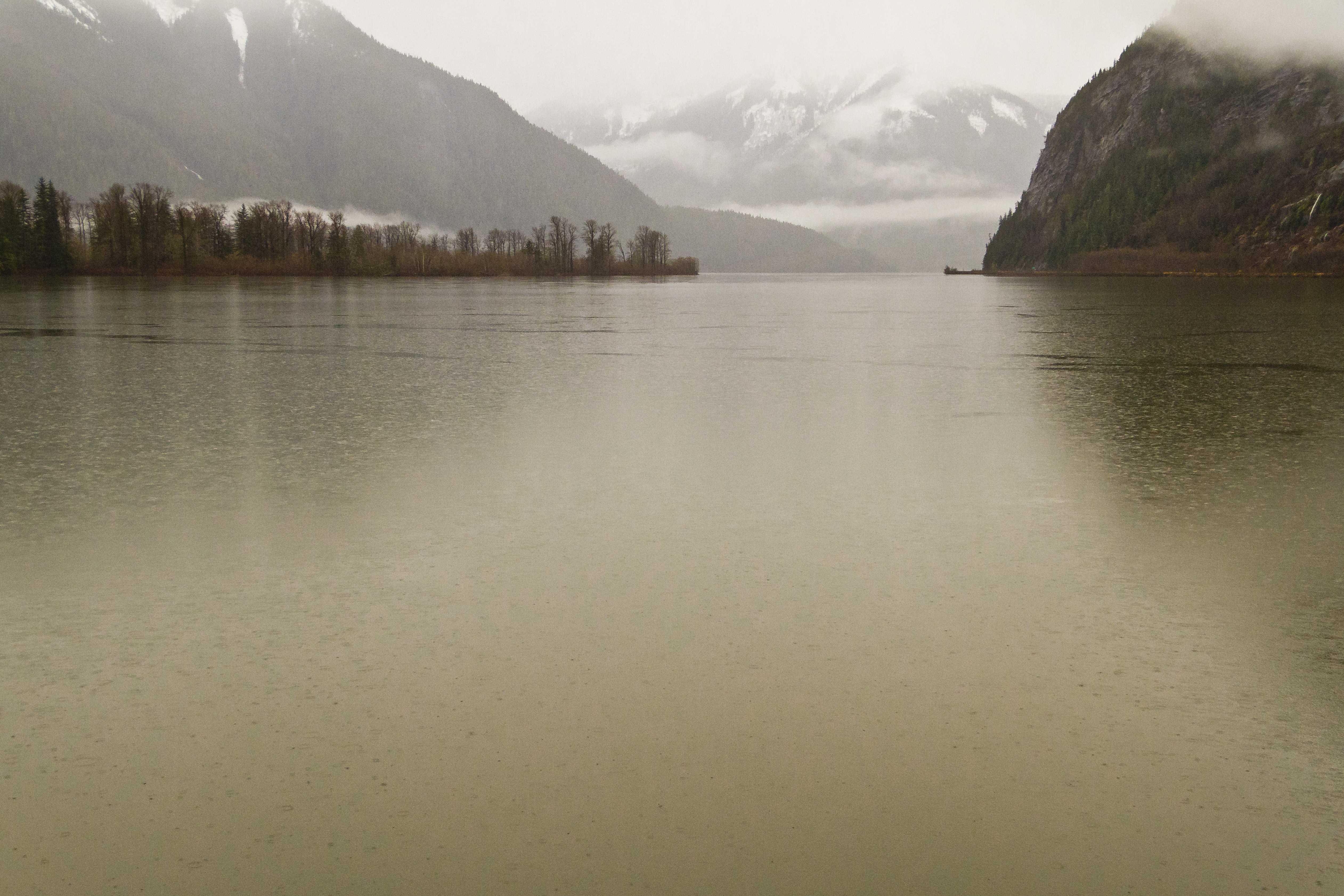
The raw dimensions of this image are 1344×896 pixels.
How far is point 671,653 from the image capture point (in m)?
5.44

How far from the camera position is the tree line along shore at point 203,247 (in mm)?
112062

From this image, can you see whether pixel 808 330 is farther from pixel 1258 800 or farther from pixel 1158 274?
pixel 1158 274

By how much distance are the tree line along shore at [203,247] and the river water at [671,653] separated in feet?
385

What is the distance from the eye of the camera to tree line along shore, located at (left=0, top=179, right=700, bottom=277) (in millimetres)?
112062

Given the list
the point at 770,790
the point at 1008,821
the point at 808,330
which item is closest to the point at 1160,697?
the point at 1008,821

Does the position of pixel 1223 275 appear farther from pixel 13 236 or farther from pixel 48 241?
pixel 13 236

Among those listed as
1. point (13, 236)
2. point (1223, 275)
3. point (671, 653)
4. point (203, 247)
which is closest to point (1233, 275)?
point (1223, 275)

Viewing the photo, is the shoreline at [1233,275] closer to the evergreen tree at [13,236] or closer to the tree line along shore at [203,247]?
the tree line along shore at [203,247]

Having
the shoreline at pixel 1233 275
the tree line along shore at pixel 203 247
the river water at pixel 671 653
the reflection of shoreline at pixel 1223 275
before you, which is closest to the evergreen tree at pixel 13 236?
the tree line along shore at pixel 203 247

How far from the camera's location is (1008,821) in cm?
391

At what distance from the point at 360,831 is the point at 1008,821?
2491 mm

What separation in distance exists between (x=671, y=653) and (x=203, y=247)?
14859 cm

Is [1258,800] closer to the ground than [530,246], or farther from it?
closer to the ground

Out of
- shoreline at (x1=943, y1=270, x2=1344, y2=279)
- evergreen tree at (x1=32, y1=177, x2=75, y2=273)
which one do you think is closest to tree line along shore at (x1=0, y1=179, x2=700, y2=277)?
evergreen tree at (x1=32, y1=177, x2=75, y2=273)
